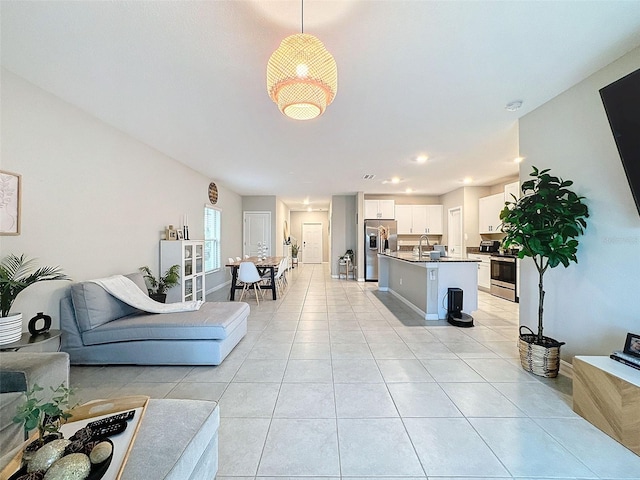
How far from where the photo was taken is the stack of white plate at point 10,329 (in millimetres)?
1992

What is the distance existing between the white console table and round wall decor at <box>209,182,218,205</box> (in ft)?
21.1

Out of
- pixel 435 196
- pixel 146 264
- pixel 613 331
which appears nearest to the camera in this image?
pixel 613 331

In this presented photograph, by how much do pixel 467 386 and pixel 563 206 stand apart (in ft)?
5.53

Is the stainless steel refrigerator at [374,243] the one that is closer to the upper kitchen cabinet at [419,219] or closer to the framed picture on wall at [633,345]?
the upper kitchen cabinet at [419,219]

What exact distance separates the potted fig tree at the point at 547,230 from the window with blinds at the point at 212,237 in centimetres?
566

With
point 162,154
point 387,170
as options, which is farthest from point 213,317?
point 387,170

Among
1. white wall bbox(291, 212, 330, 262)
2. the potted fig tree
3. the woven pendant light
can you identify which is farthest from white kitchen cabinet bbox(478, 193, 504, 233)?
white wall bbox(291, 212, 330, 262)

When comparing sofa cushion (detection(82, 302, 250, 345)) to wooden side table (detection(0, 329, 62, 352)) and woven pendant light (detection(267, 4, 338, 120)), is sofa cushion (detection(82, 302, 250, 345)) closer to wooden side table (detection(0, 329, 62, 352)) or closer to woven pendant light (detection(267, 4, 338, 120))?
wooden side table (detection(0, 329, 62, 352))

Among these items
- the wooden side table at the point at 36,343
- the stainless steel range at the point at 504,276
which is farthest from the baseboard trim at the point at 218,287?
the stainless steel range at the point at 504,276

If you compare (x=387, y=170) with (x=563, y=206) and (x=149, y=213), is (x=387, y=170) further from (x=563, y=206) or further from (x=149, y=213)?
(x=149, y=213)

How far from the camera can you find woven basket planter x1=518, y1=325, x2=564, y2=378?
2436mm

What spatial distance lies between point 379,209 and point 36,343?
282 inches

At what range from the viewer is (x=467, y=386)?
2.34 metres

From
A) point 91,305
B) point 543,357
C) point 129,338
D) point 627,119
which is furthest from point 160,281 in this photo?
point 627,119
